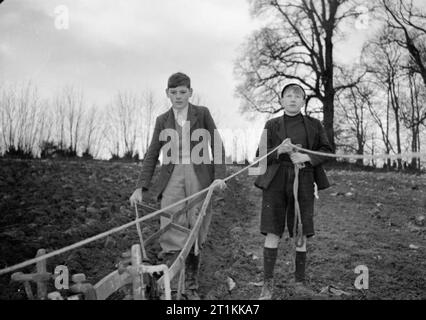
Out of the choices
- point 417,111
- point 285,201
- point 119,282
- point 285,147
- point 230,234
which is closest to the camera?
point 119,282

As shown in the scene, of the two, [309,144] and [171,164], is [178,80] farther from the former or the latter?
[309,144]

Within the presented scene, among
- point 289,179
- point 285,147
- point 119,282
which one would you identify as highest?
point 285,147

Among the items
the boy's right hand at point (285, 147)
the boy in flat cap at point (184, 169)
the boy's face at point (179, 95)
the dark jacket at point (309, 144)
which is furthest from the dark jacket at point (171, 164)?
the boy's right hand at point (285, 147)

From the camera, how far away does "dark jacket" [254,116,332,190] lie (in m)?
4.04

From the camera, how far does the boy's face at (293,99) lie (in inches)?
160

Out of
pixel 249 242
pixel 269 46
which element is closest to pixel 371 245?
pixel 249 242

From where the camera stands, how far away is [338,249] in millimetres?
5605

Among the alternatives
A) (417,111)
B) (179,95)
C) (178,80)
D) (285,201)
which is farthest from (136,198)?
(417,111)

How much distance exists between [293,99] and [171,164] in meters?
1.29

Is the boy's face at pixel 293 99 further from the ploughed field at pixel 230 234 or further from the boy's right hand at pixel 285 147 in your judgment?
the ploughed field at pixel 230 234

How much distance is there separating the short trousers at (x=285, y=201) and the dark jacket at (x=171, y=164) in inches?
19.7

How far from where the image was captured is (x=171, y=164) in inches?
161
